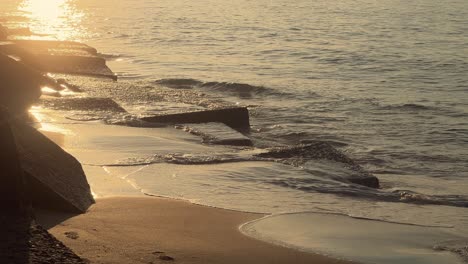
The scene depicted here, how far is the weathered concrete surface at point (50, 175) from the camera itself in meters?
6.53

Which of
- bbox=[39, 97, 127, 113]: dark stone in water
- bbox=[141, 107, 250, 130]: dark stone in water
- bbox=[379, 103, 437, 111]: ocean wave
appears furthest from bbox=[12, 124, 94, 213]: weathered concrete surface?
bbox=[379, 103, 437, 111]: ocean wave

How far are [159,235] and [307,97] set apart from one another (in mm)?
13478

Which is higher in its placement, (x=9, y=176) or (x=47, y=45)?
(x=47, y=45)

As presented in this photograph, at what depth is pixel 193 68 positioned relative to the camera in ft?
84.6

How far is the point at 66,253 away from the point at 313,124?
11.3 meters

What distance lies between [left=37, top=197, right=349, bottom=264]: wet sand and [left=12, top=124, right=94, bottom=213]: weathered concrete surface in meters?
0.11

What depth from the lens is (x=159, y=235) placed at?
6.56 meters

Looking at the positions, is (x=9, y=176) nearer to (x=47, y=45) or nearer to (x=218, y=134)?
(x=218, y=134)

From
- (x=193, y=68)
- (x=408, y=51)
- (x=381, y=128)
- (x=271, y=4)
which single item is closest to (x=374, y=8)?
(x=271, y=4)

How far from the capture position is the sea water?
29.3 ft

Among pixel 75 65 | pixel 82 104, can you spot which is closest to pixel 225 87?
pixel 75 65

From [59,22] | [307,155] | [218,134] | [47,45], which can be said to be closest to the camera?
[307,155]

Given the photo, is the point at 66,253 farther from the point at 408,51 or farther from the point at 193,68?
the point at 408,51

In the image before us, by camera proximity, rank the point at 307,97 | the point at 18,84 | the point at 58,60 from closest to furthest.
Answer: the point at 18,84 < the point at 58,60 < the point at 307,97
